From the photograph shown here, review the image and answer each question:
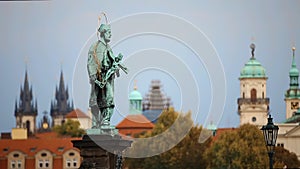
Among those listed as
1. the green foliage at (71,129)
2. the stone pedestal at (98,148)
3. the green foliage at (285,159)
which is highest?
the green foliage at (71,129)

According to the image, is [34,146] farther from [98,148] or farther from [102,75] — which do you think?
[98,148]

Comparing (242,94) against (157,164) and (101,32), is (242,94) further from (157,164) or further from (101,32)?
(101,32)

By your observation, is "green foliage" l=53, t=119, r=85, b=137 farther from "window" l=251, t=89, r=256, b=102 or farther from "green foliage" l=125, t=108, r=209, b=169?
"green foliage" l=125, t=108, r=209, b=169

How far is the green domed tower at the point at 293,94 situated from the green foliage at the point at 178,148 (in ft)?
173

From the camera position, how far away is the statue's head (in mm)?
33531

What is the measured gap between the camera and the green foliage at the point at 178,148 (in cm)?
12838

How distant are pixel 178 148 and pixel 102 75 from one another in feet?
320

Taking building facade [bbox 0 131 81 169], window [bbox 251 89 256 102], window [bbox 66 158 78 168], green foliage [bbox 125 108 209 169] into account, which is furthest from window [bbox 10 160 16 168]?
window [bbox 251 89 256 102]

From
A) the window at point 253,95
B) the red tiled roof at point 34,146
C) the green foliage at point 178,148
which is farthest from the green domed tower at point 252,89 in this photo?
the green foliage at point 178,148

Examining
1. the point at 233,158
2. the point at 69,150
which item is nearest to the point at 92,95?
the point at 233,158

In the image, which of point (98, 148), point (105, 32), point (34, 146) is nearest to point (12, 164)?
point (34, 146)

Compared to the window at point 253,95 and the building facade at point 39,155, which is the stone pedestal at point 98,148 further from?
the window at point 253,95

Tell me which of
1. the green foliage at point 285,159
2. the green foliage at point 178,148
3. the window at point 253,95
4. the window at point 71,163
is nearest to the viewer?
the green foliage at point 178,148

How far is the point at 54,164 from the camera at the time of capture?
161 meters
